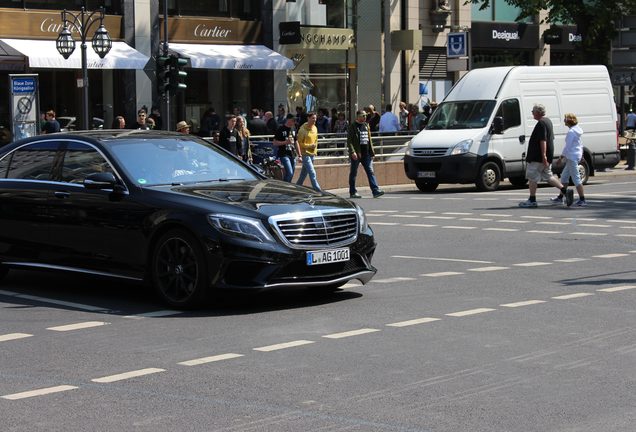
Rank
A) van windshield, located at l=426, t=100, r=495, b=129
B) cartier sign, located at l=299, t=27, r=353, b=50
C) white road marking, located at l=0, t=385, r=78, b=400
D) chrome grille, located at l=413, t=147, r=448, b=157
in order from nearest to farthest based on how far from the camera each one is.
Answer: white road marking, located at l=0, t=385, r=78, b=400, chrome grille, located at l=413, t=147, r=448, b=157, van windshield, located at l=426, t=100, r=495, b=129, cartier sign, located at l=299, t=27, r=353, b=50

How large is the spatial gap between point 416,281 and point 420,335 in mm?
3429

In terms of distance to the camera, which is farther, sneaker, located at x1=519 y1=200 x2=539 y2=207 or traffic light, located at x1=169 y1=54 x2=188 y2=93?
traffic light, located at x1=169 y1=54 x2=188 y2=93

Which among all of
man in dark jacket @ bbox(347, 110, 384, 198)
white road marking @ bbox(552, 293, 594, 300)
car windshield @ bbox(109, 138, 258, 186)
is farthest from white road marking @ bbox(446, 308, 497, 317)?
man in dark jacket @ bbox(347, 110, 384, 198)

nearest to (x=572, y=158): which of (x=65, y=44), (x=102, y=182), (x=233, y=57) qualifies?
(x=102, y=182)

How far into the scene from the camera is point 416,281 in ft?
42.9

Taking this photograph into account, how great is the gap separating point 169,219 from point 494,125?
18.4 m

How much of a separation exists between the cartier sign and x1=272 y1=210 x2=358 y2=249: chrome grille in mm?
32221

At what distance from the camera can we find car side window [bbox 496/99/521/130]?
29.1 m

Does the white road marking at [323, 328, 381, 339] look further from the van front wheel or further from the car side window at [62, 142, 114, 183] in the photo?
the van front wheel

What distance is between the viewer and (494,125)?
28.7m

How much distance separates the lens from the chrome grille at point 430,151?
2852cm

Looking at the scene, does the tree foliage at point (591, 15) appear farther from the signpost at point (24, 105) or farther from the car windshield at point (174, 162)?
the car windshield at point (174, 162)

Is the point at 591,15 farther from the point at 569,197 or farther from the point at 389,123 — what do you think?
the point at 569,197

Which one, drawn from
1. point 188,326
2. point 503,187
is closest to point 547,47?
point 503,187
